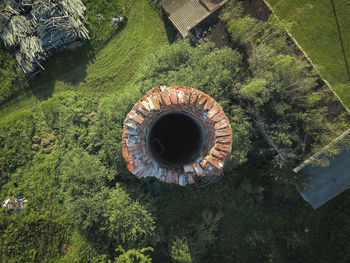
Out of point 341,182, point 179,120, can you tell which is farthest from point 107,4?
point 341,182

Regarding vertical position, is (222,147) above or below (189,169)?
above

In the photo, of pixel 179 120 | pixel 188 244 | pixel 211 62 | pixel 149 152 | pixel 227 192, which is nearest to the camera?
pixel 149 152

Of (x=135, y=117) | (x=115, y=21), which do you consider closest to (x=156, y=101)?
(x=135, y=117)

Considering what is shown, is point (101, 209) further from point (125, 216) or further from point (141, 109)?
point (141, 109)

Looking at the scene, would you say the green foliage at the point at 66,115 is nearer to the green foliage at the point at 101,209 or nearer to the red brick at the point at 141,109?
the green foliage at the point at 101,209

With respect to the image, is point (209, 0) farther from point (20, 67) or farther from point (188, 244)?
point (188, 244)

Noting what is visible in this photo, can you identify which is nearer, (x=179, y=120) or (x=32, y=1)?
(x=179, y=120)
